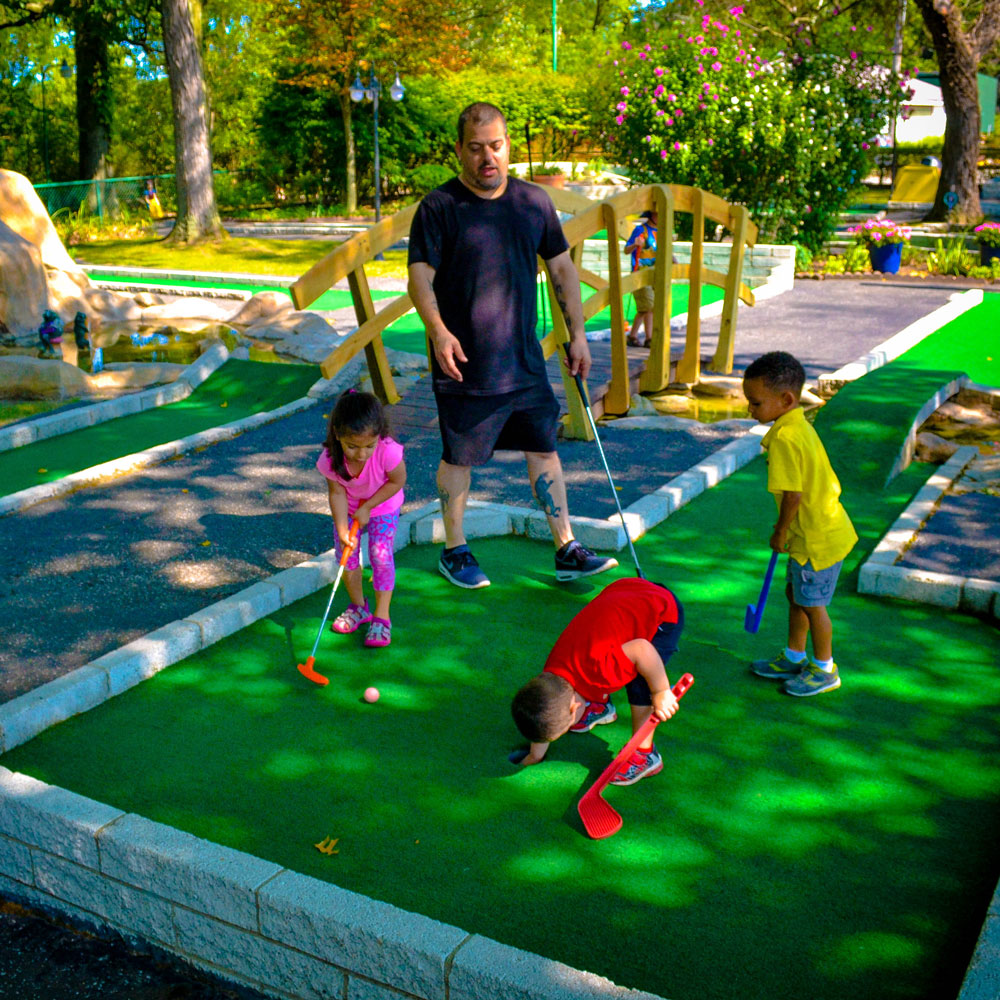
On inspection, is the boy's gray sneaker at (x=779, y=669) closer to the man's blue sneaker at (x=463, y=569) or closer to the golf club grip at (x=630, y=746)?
the golf club grip at (x=630, y=746)

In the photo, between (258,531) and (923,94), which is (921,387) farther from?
(923,94)

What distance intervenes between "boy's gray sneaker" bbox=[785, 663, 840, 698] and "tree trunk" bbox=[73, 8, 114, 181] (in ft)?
89.2

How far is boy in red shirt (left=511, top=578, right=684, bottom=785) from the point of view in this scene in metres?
3.16

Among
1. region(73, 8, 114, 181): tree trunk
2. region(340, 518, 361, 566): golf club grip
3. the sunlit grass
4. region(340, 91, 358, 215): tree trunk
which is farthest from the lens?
region(340, 91, 358, 215): tree trunk

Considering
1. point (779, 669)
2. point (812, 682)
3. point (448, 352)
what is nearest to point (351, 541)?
point (448, 352)

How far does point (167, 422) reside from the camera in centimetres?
870

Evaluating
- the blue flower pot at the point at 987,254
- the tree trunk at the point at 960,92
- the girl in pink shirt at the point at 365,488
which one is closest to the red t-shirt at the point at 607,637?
the girl in pink shirt at the point at 365,488

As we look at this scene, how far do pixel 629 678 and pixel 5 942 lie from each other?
1912 millimetres

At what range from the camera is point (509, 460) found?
24.2 ft

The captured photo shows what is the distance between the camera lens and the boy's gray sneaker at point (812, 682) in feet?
13.1

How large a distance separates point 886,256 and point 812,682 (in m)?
15.2

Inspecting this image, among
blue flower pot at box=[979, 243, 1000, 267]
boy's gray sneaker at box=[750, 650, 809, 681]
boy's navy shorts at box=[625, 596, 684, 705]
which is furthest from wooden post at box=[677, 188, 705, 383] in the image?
blue flower pot at box=[979, 243, 1000, 267]

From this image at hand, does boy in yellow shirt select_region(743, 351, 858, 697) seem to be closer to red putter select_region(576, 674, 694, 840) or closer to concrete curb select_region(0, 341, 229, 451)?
red putter select_region(576, 674, 694, 840)

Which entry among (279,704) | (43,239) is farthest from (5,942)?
(43,239)
